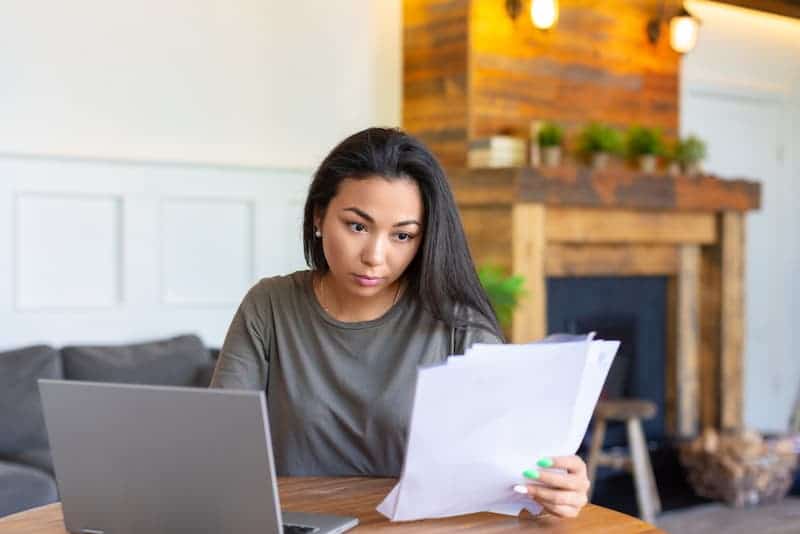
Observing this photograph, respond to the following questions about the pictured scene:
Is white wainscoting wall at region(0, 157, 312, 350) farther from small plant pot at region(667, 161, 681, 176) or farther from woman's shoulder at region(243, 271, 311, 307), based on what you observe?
woman's shoulder at region(243, 271, 311, 307)

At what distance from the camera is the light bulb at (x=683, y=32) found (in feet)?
16.7

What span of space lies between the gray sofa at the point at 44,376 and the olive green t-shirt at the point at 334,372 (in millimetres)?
1393

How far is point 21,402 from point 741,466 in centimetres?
288

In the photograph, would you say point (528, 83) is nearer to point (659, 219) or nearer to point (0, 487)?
point (659, 219)

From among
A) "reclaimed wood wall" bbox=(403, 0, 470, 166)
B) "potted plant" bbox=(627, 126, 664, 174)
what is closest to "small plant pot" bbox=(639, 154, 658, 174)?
"potted plant" bbox=(627, 126, 664, 174)

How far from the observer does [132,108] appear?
385cm

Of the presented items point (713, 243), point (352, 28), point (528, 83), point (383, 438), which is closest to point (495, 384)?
point (383, 438)

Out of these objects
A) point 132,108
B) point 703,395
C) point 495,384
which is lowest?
point 703,395

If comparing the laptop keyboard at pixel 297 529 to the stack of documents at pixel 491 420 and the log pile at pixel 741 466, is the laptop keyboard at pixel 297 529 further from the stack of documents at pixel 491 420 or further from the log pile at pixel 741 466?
the log pile at pixel 741 466

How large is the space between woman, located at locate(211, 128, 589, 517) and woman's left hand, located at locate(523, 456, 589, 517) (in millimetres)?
376

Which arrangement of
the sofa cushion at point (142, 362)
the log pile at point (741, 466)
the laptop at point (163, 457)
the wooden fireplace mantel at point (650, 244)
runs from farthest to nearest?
the log pile at point (741, 466)
the wooden fireplace mantel at point (650, 244)
the sofa cushion at point (142, 362)
the laptop at point (163, 457)

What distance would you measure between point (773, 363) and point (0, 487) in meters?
4.62

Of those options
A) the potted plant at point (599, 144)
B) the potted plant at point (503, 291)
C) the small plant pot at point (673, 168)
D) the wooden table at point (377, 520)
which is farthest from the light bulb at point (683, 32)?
the wooden table at point (377, 520)

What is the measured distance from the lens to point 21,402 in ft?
11.0
